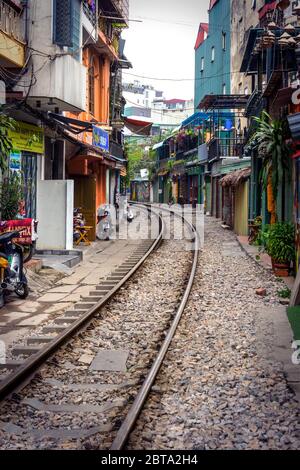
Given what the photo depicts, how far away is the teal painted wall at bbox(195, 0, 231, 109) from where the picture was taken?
1657 inches

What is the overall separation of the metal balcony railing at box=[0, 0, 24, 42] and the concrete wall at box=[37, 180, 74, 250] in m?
4.08

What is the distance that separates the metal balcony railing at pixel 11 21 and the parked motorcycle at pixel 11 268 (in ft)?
15.3

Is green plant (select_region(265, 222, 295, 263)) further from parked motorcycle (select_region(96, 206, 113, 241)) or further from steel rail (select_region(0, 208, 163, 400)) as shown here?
→ parked motorcycle (select_region(96, 206, 113, 241))

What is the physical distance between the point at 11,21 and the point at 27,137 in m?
3.01

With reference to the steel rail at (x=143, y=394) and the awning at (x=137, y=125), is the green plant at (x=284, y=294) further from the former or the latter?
the awning at (x=137, y=125)

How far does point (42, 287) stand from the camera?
12.4 m

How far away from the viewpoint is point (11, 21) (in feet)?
43.3

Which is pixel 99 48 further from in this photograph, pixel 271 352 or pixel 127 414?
pixel 127 414

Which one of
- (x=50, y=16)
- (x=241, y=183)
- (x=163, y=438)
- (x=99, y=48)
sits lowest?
(x=163, y=438)

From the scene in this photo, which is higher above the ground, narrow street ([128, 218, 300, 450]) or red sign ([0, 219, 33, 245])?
red sign ([0, 219, 33, 245])

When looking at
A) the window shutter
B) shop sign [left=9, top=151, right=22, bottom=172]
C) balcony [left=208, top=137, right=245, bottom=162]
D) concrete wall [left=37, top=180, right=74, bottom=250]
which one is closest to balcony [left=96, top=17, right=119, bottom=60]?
→ the window shutter

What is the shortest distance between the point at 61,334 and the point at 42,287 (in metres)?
4.46

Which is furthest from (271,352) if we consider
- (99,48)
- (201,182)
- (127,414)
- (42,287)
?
(201,182)

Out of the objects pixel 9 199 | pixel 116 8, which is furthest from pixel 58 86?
pixel 116 8
